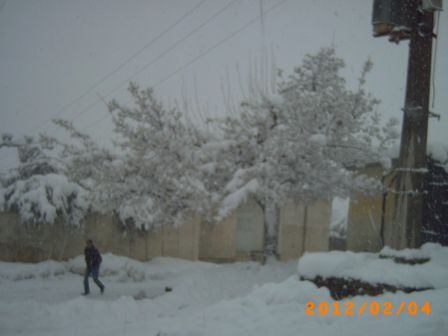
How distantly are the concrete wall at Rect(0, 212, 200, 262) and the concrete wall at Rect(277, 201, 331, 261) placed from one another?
4.83 m

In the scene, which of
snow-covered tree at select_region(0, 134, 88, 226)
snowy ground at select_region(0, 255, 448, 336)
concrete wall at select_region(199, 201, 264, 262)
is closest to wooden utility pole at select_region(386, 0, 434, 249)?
snowy ground at select_region(0, 255, 448, 336)

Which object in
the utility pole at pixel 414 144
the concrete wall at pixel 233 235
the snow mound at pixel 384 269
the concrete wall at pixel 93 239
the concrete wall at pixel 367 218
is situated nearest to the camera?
the snow mound at pixel 384 269

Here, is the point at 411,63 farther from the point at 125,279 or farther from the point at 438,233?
the point at 125,279

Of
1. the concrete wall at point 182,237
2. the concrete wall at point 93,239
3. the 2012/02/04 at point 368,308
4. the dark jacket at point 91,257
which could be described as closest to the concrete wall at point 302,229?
the concrete wall at point 182,237

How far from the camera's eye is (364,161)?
47.5ft

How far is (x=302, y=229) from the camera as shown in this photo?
25188mm

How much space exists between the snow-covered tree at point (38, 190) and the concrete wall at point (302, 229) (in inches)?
424

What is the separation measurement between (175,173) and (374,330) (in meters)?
8.92

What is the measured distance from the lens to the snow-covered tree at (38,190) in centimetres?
1820

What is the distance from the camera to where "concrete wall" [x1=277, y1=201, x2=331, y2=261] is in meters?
24.7

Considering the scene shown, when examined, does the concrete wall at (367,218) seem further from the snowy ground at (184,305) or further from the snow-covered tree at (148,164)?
the snow-covered tree at (148,164)

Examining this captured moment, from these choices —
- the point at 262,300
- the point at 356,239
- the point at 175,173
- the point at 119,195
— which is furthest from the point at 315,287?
the point at 356,239

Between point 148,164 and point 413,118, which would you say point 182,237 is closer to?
point 148,164

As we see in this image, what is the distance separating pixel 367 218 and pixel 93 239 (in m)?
11.5
